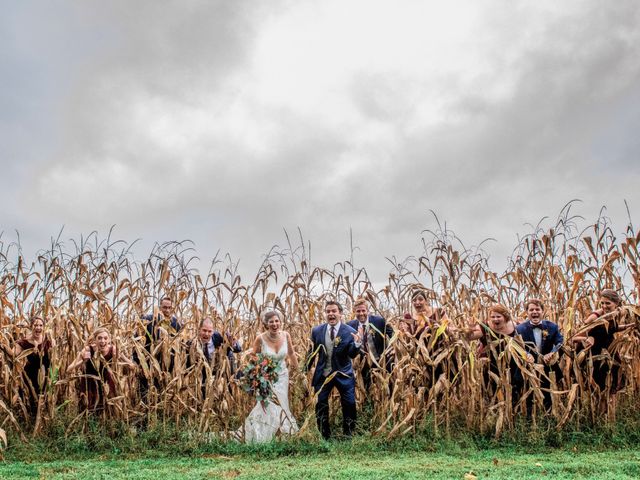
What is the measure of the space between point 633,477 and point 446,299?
312cm

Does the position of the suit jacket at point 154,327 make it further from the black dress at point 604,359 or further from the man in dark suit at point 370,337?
the black dress at point 604,359

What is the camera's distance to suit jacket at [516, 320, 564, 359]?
761 cm

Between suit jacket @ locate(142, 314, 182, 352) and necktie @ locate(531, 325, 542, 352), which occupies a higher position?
suit jacket @ locate(142, 314, 182, 352)

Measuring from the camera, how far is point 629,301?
793cm

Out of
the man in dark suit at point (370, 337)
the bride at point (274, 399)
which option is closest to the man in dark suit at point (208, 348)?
the bride at point (274, 399)

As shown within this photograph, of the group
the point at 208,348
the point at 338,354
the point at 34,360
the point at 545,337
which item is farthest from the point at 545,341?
the point at 34,360

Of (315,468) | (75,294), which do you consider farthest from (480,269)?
(75,294)

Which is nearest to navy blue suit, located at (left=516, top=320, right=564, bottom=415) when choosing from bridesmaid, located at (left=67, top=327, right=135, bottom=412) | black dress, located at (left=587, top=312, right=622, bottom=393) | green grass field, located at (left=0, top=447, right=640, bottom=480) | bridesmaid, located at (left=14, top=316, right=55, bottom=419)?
black dress, located at (left=587, top=312, right=622, bottom=393)

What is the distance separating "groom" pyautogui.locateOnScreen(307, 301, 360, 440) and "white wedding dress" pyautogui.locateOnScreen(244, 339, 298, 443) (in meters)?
0.36

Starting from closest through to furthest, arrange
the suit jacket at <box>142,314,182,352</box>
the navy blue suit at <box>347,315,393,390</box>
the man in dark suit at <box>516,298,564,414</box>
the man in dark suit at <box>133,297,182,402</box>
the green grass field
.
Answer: the green grass field → the man in dark suit at <box>516,298,564,414</box> → the man in dark suit at <box>133,297,182,402</box> → the suit jacket at <box>142,314,182,352</box> → the navy blue suit at <box>347,315,393,390</box>

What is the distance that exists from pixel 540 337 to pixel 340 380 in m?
2.54

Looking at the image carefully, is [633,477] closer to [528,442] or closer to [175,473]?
[528,442]

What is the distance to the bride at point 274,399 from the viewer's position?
7.59 meters

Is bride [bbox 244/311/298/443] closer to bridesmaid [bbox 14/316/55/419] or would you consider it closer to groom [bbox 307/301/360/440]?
groom [bbox 307/301/360/440]
